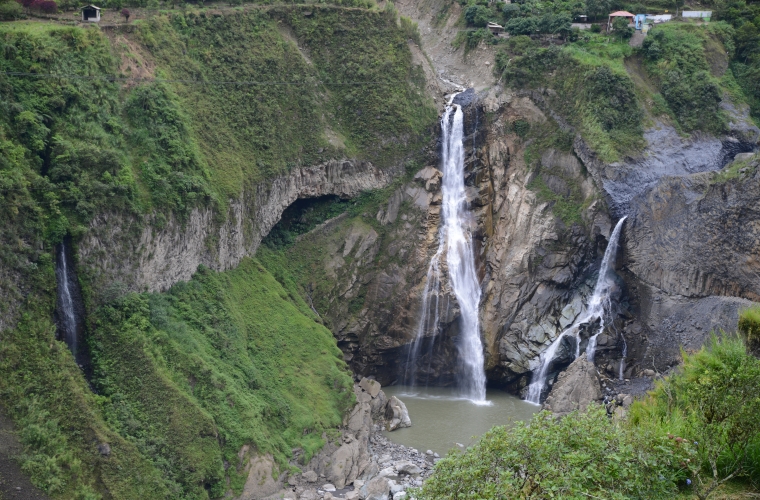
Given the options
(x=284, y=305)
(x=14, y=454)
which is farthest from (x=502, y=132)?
(x=14, y=454)

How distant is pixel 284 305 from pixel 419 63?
19228mm

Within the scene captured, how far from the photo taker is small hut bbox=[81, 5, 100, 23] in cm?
3459

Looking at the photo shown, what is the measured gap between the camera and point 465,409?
3619 centimetres

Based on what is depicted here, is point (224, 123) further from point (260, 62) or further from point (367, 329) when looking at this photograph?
point (367, 329)

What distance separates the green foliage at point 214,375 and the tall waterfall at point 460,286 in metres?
6.17

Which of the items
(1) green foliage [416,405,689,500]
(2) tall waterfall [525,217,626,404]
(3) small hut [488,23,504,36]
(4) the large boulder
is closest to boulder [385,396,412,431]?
(4) the large boulder

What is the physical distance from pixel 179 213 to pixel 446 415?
51.4 ft

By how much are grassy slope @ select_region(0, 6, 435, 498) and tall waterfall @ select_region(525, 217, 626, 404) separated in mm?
10014

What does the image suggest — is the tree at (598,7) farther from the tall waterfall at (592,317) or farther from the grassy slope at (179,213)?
the tall waterfall at (592,317)

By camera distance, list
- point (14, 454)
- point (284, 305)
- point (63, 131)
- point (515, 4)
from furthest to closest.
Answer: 1. point (515, 4)
2. point (284, 305)
3. point (63, 131)
4. point (14, 454)

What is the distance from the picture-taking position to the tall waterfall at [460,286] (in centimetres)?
3862

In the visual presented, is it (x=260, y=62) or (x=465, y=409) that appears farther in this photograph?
(x=260, y=62)

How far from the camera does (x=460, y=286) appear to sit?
39.8m

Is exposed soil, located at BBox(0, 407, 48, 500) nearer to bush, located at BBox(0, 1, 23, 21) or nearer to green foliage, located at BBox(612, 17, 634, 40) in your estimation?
bush, located at BBox(0, 1, 23, 21)
